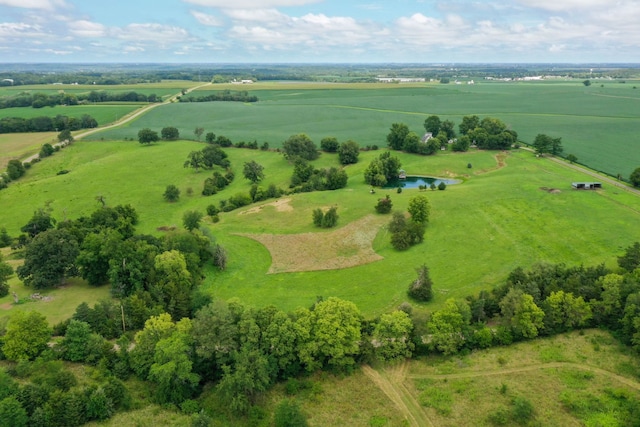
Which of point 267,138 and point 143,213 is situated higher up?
point 267,138

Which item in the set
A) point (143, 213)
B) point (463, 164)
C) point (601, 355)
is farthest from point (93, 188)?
point (601, 355)

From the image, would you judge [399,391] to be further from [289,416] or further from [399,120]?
[399,120]

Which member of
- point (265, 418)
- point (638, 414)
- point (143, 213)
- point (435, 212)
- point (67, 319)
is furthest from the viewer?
point (143, 213)

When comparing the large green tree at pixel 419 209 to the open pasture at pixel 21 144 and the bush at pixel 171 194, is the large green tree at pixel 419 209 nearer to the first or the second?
the bush at pixel 171 194

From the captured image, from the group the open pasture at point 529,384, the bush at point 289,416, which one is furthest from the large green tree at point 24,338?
the open pasture at point 529,384

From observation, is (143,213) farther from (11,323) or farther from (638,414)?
(638,414)

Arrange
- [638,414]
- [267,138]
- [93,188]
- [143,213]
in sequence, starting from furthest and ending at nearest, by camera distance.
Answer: [267,138], [93,188], [143,213], [638,414]
